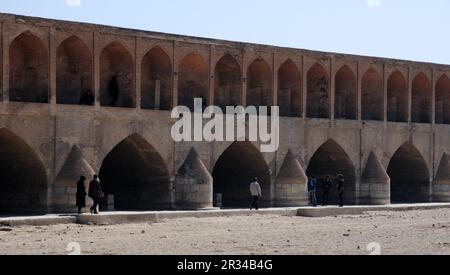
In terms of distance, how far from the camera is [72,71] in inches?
1006

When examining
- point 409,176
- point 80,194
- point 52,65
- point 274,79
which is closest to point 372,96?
point 409,176

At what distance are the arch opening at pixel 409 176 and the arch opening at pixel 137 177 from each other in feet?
36.3

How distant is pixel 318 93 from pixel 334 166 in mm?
2611

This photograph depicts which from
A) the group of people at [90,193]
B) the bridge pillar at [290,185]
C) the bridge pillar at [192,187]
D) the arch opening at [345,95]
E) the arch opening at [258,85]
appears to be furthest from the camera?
the arch opening at [345,95]

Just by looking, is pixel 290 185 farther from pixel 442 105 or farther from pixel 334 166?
pixel 442 105

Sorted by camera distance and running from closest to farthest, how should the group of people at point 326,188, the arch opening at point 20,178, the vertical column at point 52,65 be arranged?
the arch opening at point 20,178, the vertical column at point 52,65, the group of people at point 326,188

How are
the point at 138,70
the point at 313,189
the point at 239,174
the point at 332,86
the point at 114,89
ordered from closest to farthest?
the point at 138,70 → the point at 114,89 → the point at 313,189 → the point at 239,174 → the point at 332,86

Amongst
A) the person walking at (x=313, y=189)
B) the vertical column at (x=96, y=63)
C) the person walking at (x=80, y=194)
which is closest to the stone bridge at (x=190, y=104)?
the vertical column at (x=96, y=63)

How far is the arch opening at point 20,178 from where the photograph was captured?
76.6 feet

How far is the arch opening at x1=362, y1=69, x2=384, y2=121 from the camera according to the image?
32094mm

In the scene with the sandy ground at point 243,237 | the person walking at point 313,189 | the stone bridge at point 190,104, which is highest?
the stone bridge at point 190,104

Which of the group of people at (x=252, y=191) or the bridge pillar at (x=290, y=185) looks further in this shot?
the bridge pillar at (x=290, y=185)

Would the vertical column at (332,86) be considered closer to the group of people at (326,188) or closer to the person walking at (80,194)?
the group of people at (326,188)
